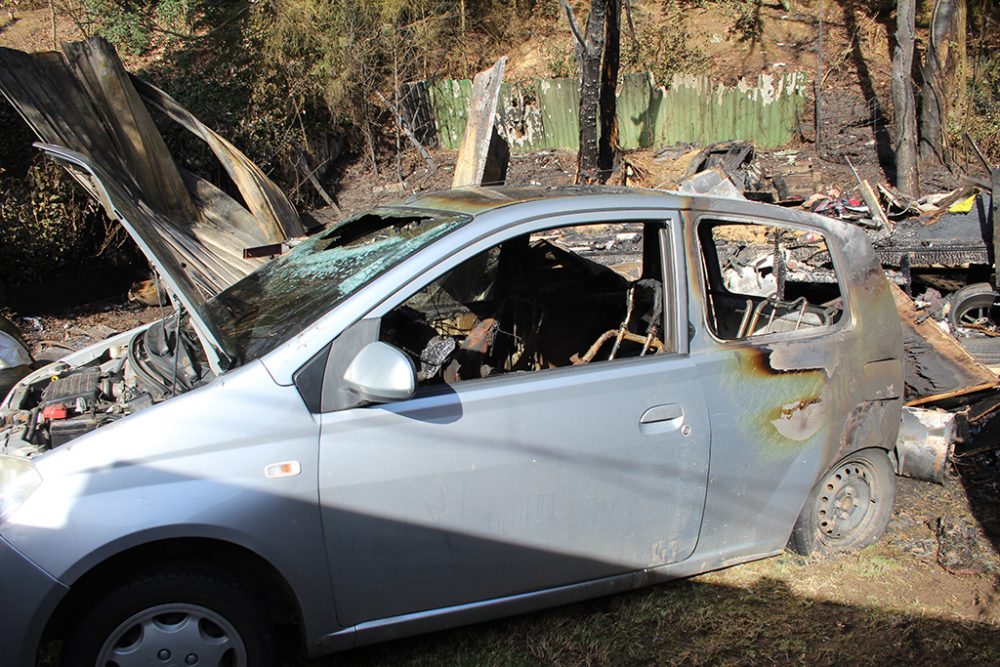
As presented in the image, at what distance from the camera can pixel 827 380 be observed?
10.6 feet

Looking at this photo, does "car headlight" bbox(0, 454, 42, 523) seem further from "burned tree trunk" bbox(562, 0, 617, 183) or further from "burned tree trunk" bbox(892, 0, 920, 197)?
"burned tree trunk" bbox(892, 0, 920, 197)

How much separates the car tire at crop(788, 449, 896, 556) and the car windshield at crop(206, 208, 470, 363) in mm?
2186

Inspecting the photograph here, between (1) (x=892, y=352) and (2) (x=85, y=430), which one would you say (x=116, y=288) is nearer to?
(2) (x=85, y=430)

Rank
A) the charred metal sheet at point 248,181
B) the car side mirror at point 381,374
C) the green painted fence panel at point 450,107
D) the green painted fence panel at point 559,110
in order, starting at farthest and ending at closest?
the green painted fence panel at point 450,107 → the green painted fence panel at point 559,110 → the charred metal sheet at point 248,181 → the car side mirror at point 381,374

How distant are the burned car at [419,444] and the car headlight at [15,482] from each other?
0.01 metres

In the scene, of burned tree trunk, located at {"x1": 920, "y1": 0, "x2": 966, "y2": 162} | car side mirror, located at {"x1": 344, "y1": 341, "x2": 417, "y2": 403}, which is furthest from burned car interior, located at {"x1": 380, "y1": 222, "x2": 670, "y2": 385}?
burned tree trunk, located at {"x1": 920, "y1": 0, "x2": 966, "y2": 162}

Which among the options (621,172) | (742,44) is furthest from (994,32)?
(621,172)

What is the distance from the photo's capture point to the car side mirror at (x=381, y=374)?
2355mm

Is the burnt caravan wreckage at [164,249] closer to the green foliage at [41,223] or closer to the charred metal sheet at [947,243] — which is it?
the charred metal sheet at [947,243]

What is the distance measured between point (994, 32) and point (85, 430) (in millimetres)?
19953

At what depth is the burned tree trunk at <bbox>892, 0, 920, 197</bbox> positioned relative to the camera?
496 inches

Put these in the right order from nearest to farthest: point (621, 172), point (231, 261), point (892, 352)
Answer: point (892, 352) < point (231, 261) < point (621, 172)

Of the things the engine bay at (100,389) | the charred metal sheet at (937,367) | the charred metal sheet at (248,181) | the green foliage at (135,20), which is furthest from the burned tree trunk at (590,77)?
the green foliage at (135,20)

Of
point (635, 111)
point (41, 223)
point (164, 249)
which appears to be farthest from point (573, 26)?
point (164, 249)
